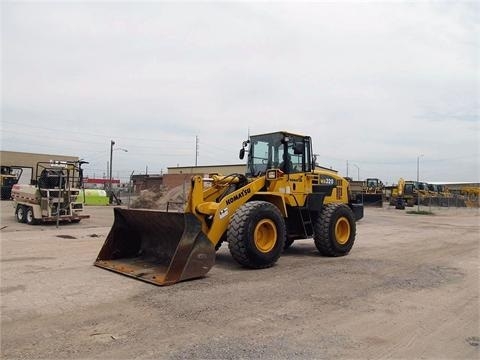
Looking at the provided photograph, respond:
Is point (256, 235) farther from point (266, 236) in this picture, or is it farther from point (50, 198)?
point (50, 198)

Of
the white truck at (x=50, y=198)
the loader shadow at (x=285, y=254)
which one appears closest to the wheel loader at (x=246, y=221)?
the loader shadow at (x=285, y=254)

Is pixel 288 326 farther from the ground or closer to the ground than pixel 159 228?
closer to the ground

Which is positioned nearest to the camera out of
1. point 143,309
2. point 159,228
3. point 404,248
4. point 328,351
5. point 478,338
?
point 328,351

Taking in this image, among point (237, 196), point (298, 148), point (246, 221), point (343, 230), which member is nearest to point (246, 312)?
point (246, 221)

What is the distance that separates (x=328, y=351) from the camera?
4.47 metres

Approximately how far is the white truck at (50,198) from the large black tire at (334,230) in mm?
10777

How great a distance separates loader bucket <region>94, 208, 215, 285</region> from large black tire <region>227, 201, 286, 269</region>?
760 mm

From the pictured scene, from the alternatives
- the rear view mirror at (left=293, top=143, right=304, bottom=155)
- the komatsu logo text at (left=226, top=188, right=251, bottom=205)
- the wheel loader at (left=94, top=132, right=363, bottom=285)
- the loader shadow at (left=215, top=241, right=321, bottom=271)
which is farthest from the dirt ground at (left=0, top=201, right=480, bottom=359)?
the rear view mirror at (left=293, top=143, right=304, bottom=155)

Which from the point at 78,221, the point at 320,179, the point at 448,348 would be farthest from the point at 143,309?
the point at 78,221

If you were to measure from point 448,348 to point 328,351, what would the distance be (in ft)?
4.19

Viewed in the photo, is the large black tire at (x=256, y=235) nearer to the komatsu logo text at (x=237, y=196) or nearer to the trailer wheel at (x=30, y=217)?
the komatsu logo text at (x=237, y=196)

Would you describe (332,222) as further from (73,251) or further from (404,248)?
(73,251)

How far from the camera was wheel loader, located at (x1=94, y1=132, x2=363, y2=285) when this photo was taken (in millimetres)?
7429

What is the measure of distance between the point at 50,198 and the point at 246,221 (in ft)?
39.1
